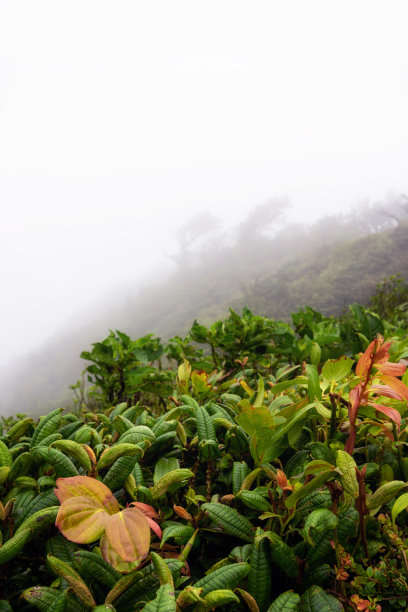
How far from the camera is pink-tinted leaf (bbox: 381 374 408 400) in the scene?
2.35 ft

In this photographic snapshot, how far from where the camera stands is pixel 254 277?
24.0 m

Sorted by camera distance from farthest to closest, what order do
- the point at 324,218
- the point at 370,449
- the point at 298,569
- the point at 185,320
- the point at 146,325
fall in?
1. the point at 324,218
2. the point at 146,325
3. the point at 185,320
4. the point at 370,449
5. the point at 298,569

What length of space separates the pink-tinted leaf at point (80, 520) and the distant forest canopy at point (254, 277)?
12.1 m

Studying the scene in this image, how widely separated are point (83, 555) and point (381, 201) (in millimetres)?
50648

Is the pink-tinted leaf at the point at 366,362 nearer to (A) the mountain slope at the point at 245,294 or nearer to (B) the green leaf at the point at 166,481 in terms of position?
(B) the green leaf at the point at 166,481

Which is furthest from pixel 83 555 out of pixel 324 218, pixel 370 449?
pixel 324 218

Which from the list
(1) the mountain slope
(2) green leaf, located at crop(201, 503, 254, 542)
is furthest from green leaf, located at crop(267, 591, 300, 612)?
(1) the mountain slope

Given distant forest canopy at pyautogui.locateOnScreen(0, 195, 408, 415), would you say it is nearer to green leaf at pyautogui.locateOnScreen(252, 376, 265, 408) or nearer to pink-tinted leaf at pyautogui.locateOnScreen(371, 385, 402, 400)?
green leaf at pyautogui.locateOnScreen(252, 376, 265, 408)

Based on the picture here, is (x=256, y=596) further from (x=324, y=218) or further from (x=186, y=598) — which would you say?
(x=324, y=218)

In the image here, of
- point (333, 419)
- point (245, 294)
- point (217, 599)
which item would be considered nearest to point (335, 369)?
point (333, 419)

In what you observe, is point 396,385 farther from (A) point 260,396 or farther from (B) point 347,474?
(A) point 260,396

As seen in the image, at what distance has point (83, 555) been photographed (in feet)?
1.93

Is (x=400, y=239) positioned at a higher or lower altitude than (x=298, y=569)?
lower

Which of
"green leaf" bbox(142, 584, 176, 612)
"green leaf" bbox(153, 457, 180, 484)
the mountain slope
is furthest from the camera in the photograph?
the mountain slope
